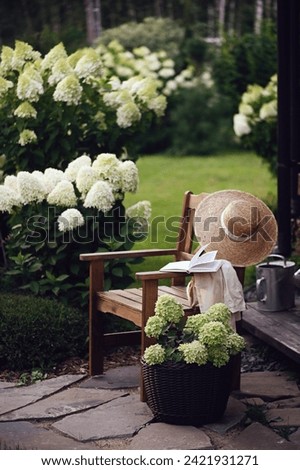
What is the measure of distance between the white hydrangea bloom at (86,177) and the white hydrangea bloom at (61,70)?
0.85 m

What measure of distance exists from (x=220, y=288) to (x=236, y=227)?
1.32 feet

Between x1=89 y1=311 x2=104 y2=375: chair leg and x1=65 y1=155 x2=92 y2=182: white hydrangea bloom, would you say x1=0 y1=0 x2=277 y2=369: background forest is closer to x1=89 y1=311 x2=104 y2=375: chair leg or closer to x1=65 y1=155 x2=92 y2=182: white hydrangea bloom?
x1=65 y1=155 x2=92 y2=182: white hydrangea bloom

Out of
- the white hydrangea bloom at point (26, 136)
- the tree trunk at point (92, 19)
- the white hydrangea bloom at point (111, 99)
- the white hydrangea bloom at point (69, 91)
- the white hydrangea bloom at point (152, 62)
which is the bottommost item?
the white hydrangea bloom at point (26, 136)

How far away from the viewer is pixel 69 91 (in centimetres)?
600

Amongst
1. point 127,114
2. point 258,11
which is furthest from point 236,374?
point 258,11

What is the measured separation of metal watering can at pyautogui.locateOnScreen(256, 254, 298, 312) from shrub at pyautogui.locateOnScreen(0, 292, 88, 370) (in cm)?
106

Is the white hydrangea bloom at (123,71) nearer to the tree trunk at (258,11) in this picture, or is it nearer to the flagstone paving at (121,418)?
the tree trunk at (258,11)

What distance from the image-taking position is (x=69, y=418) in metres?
4.49

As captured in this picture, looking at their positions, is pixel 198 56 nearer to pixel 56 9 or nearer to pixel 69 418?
pixel 56 9

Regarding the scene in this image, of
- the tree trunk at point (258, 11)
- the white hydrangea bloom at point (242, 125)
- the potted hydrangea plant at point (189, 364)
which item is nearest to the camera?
the potted hydrangea plant at point (189, 364)

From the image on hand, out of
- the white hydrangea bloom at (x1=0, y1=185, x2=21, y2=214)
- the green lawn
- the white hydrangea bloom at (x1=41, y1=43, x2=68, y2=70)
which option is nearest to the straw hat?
the white hydrangea bloom at (x1=0, y1=185, x2=21, y2=214)

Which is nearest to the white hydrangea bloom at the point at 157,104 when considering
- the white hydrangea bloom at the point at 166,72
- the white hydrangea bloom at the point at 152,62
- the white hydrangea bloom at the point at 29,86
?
the white hydrangea bloom at the point at 29,86

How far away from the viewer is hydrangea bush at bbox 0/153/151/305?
5.62 metres

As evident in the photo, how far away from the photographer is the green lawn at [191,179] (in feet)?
34.4
